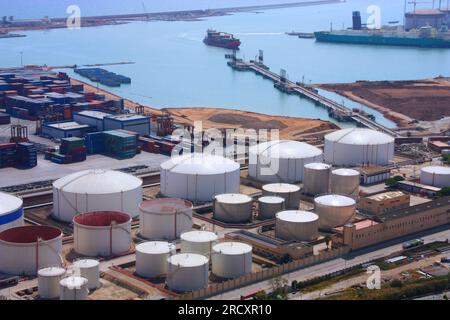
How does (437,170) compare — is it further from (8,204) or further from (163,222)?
(8,204)

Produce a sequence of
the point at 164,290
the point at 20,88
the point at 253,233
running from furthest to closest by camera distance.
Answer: the point at 20,88 < the point at 253,233 < the point at 164,290

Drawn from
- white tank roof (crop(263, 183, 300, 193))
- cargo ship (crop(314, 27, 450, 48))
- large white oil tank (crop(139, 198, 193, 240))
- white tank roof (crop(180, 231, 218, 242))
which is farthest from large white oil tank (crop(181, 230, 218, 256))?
cargo ship (crop(314, 27, 450, 48))

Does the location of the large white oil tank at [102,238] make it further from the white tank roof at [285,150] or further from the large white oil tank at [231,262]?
the white tank roof at [285,150]

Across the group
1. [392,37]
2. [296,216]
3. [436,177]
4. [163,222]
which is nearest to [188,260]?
[163,222]
